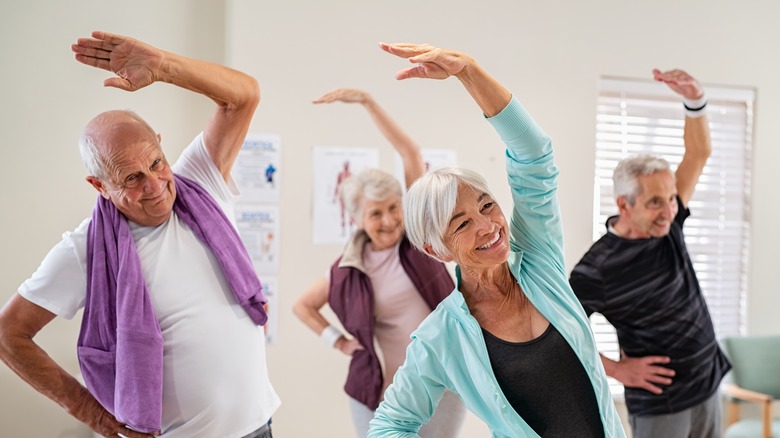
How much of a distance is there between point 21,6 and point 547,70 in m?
2.79

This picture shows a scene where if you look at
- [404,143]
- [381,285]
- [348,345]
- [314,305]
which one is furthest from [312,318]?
[404,143]

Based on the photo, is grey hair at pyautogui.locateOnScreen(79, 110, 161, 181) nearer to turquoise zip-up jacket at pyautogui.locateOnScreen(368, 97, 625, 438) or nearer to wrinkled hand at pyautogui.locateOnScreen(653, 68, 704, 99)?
turquoise zip-up jacket at pyautogui.locateOnScreen(368, 97, 625, 438)

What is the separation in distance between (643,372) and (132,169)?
1952mm

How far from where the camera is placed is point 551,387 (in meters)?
1.60

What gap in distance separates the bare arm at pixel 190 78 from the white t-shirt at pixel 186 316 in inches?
11.0

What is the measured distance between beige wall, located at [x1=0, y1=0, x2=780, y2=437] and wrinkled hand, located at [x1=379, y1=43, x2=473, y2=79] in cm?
226

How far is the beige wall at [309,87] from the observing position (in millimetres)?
3516

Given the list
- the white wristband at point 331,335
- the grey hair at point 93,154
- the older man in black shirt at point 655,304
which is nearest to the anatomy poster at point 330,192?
the white wristband at point 331,335

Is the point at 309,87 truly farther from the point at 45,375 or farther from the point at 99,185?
the point at 45,375

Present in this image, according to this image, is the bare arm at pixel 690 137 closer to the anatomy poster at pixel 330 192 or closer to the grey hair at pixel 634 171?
the grey hair at pixel 634 171

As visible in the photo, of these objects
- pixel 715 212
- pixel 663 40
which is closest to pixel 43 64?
pixel 663 40

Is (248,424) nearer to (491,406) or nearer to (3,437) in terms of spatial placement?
(491,406)

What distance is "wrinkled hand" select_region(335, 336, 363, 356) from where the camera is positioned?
9.76 feet

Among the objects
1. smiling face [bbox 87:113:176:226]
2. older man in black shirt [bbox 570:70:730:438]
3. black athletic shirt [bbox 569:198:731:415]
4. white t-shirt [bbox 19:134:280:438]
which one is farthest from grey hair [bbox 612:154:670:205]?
smiling face [bbox 87:113:176:226]
